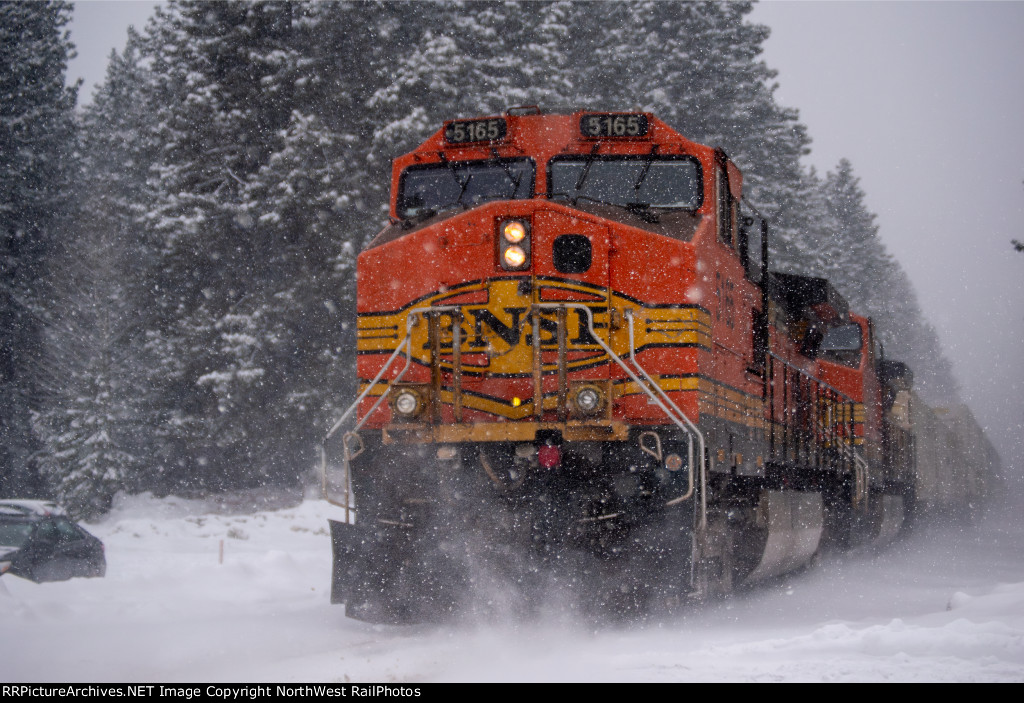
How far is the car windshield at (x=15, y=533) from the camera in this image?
41.1 feet

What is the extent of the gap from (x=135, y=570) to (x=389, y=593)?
320 inches

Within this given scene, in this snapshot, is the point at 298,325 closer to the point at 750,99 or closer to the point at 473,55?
the point at 473,55

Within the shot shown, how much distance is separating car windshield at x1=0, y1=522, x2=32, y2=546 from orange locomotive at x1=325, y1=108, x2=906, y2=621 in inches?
258

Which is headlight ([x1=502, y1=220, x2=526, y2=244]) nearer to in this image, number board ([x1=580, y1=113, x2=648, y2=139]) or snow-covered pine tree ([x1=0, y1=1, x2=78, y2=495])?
number board ([x1=580, y1=113, x2=648, y2=139])

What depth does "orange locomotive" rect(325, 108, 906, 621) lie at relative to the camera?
7.23m

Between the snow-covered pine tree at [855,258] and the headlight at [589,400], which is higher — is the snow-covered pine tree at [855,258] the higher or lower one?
the higher one

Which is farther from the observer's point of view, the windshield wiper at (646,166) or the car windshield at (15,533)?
the car windshield at (15,533)

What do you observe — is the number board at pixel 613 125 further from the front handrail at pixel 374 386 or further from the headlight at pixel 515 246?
the front handrail at pixel 374 386

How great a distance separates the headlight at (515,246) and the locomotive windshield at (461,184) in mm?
665

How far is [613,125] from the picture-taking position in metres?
8.63

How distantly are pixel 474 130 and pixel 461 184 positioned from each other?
19.0 inches

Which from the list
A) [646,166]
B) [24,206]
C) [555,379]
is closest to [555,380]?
[555,379]

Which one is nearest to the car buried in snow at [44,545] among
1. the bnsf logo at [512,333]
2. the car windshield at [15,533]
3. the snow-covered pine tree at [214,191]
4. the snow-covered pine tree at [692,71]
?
the car windshield at [15,533]

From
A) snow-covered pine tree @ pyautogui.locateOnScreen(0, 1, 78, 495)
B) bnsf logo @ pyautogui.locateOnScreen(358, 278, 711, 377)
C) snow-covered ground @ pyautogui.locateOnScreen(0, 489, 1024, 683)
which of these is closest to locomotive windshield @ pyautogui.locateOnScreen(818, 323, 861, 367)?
snow-covered ground @ pyautogui.locateOnScreen(0, 489, 1024, 683)
